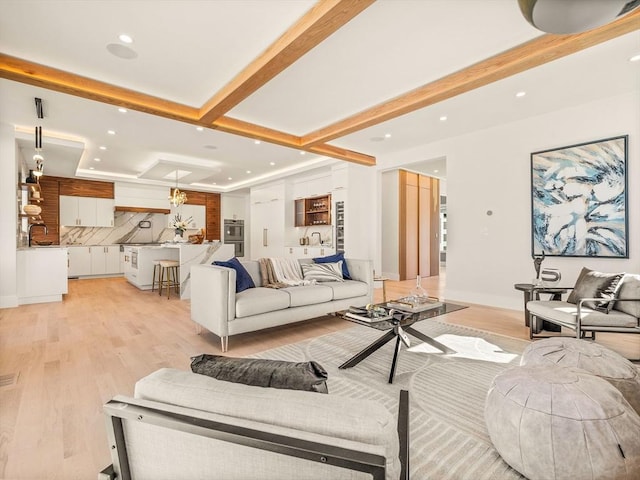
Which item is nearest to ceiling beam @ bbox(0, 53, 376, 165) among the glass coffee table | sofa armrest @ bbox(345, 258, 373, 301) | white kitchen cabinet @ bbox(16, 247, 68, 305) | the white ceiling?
the white ceiling

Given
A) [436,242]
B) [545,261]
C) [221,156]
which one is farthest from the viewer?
[436,242]

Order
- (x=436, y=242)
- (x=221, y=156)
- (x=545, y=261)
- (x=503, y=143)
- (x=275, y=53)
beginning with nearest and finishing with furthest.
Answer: (x=275, y=53) < (x=545, y=261) < (x=503, y=143) < (x=221, y=156) < (x=436, y=242)

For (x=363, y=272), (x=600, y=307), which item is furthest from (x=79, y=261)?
(x=600, y=307)

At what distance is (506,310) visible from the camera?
456 cm

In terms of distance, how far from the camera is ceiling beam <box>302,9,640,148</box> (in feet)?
8.23

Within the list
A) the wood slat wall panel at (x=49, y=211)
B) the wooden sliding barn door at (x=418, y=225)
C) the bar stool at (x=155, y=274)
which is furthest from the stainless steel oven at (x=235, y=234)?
the wooden sliding barn door at (x=418, y=225)

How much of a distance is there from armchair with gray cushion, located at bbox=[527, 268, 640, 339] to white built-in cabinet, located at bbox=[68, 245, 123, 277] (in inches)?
363

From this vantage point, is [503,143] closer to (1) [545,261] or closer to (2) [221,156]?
(1) [545,261]

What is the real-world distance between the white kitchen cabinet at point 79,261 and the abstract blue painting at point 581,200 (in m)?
9.58

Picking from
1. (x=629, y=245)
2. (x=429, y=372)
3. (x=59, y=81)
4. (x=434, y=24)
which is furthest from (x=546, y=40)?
(x=59, y=81)

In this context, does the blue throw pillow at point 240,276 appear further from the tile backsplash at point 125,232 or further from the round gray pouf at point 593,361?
the tile backsplash at point 125,232

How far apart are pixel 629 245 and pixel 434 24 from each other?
3.42m

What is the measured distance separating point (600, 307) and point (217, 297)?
3.51m

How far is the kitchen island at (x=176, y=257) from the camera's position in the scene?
18.0 feet
